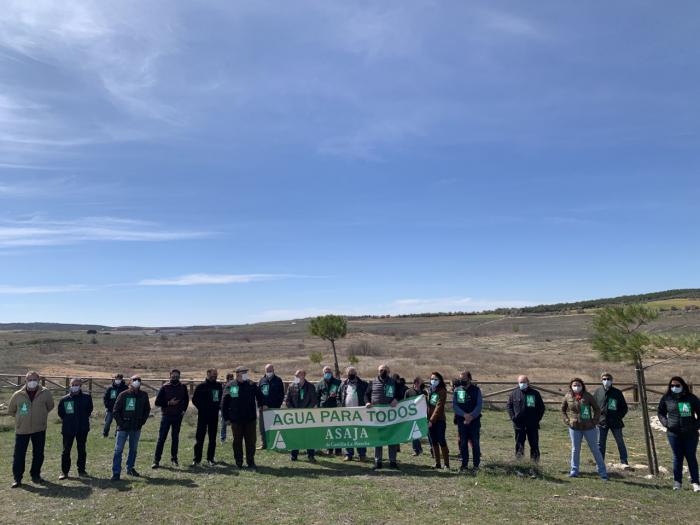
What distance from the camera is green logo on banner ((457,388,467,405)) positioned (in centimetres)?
954

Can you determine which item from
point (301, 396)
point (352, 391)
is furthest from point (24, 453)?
point (352, 391)

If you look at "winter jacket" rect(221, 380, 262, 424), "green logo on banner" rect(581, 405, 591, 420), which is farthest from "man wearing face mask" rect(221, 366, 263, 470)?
"green logo on banner" rect(581, 405, 591, 420)

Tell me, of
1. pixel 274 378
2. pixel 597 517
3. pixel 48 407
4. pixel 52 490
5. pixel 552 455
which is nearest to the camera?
pixel 597 517

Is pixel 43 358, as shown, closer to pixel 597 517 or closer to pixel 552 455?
pixel 552 455

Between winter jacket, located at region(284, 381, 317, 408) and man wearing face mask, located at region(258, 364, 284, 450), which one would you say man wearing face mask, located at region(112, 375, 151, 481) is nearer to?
man wearing face mask, located at region(258, 364, 284, 450)

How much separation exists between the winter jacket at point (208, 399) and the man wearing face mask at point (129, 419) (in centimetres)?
105

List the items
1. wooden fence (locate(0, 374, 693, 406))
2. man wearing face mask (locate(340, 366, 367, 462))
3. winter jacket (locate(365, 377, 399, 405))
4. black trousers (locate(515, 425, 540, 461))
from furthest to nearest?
1. wooden fence (locate(0, 374, 693, 406))
2. man wearing face mask (locate(340, 366, 367, 462))
3. winter jacket (locate(365, 377, 399, 405))
4. black trousers (locate(515, 425, 540, 461))

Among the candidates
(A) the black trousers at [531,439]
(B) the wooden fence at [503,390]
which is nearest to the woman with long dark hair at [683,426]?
(A) the black trousers at [531,439]

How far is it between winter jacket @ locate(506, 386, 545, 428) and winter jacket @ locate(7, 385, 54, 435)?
8.35m

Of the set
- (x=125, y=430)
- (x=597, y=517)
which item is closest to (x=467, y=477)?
(x=597, y=517)

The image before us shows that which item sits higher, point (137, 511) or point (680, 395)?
point (680, 395)

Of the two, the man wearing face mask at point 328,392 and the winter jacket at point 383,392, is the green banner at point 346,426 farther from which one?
the man wearing face mask at point 328,392

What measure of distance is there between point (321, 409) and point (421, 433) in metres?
2.01

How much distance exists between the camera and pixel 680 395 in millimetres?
8797
